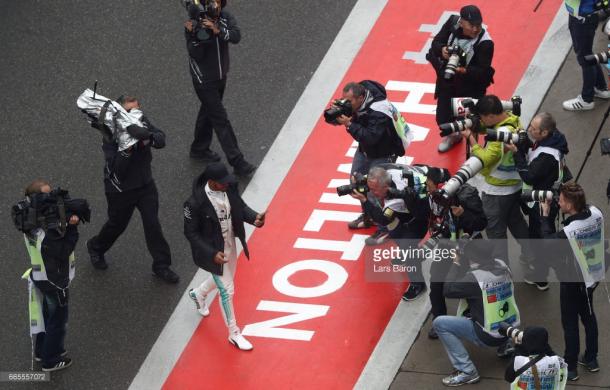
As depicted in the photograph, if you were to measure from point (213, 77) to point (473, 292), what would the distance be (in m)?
3.91

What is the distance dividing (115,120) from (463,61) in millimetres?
3462

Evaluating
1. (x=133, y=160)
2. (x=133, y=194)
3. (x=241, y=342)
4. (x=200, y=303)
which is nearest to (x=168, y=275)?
(x=200, y=303)

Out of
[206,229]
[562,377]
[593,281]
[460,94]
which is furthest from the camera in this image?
[460,94]

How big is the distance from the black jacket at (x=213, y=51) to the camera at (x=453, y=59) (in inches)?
83.1

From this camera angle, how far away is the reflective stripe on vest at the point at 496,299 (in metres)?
10.9

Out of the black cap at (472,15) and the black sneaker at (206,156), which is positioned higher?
the black cap at (472,15)

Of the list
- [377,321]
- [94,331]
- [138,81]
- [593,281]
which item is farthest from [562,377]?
[138,81]

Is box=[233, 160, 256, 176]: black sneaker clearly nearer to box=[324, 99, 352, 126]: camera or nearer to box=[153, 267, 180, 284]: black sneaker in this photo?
box=[153, 267, 180, 284]: black sneaker

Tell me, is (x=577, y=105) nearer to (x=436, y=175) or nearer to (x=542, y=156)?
(x=542, y=156)

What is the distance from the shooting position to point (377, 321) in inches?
480

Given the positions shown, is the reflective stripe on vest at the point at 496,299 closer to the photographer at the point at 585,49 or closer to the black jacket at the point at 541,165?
the black jacket at the point at 541,165

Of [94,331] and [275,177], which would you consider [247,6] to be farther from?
[94,331]

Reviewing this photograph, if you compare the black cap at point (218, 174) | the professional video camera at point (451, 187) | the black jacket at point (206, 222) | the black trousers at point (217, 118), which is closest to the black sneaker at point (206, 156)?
the black trousers at point (217, 118)

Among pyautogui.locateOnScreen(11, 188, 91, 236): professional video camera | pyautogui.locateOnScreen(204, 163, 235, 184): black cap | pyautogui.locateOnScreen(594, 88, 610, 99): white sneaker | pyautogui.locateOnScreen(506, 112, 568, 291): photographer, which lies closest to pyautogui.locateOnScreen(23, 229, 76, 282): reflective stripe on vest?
pyautogui.locateOnScreen(11, 188, 91, 236): professional video camera
